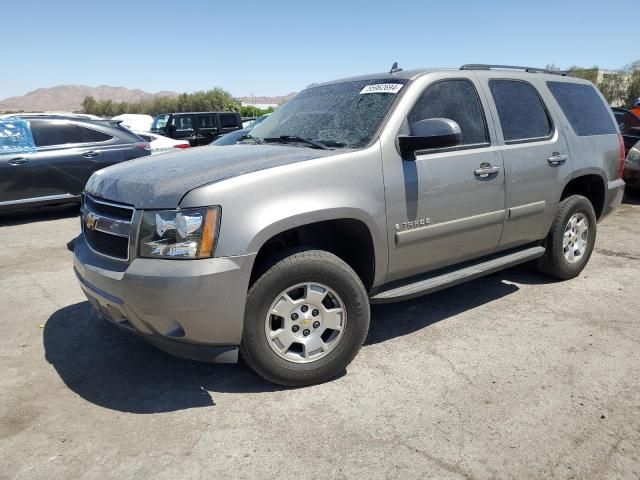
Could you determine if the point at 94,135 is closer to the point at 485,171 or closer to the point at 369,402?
the point at 485,171

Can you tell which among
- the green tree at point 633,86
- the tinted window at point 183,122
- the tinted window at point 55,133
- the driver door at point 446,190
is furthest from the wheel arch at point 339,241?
the green tree at point 633,86

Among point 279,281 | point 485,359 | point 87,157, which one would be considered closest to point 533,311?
point 485,359

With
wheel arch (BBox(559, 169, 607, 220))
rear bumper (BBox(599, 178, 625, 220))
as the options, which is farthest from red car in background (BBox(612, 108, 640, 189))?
wheel arch (BBox(559, 169, 607, 220))

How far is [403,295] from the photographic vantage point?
3320 millimetres

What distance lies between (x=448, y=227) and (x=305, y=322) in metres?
1.24

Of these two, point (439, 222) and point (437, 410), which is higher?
point (439, 222)

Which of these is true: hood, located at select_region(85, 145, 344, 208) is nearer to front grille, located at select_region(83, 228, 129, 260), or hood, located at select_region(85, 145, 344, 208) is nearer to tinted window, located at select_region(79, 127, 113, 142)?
front grille, located at select_region(83, 228, 129, 260)

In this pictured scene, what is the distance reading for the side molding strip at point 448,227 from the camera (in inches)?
129

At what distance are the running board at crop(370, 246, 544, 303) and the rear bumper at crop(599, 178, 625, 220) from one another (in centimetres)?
114

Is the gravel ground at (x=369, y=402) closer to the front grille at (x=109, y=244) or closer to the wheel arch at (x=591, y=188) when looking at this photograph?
the front grille at (x=109, y=244)

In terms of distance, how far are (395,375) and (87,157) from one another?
6.53 meters

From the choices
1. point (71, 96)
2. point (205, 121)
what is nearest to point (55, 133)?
point (205, 121)

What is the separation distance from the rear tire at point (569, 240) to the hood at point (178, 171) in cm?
244

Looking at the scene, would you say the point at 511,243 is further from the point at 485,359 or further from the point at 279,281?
the point at 279,281
